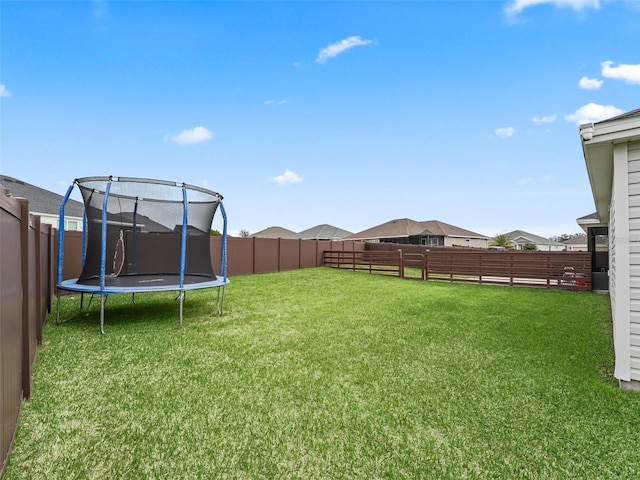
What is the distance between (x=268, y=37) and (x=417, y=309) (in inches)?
381

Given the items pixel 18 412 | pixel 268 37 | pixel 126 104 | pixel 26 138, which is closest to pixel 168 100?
pixel 126 104

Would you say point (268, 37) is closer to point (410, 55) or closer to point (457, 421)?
point (410, 55)

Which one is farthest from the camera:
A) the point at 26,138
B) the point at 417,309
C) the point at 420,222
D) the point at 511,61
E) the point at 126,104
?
the point at 420,222

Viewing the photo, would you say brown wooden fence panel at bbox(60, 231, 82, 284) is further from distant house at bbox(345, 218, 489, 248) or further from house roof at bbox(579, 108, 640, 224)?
distant house at bbox(345, 218, 489, 248)

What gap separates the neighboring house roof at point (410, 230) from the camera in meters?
26.4

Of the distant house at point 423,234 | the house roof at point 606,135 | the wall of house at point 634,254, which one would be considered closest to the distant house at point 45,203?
the house roof at point 606,135

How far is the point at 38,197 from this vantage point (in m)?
15.4

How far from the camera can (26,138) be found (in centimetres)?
1195

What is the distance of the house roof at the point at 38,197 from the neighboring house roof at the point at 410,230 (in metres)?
21.1

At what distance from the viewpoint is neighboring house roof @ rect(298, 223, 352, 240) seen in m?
31.2

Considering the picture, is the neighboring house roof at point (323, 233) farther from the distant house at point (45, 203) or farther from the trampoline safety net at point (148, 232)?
the trampoline safety net at point (148, 232)

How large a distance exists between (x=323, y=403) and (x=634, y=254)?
9.26 ft

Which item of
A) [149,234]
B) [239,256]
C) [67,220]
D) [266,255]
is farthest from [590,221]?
[67,220]

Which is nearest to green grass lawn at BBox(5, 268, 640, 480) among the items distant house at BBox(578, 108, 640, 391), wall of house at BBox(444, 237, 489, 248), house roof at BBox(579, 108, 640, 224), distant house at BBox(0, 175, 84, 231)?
distant house at BBox(578, 108, 640, 391)
